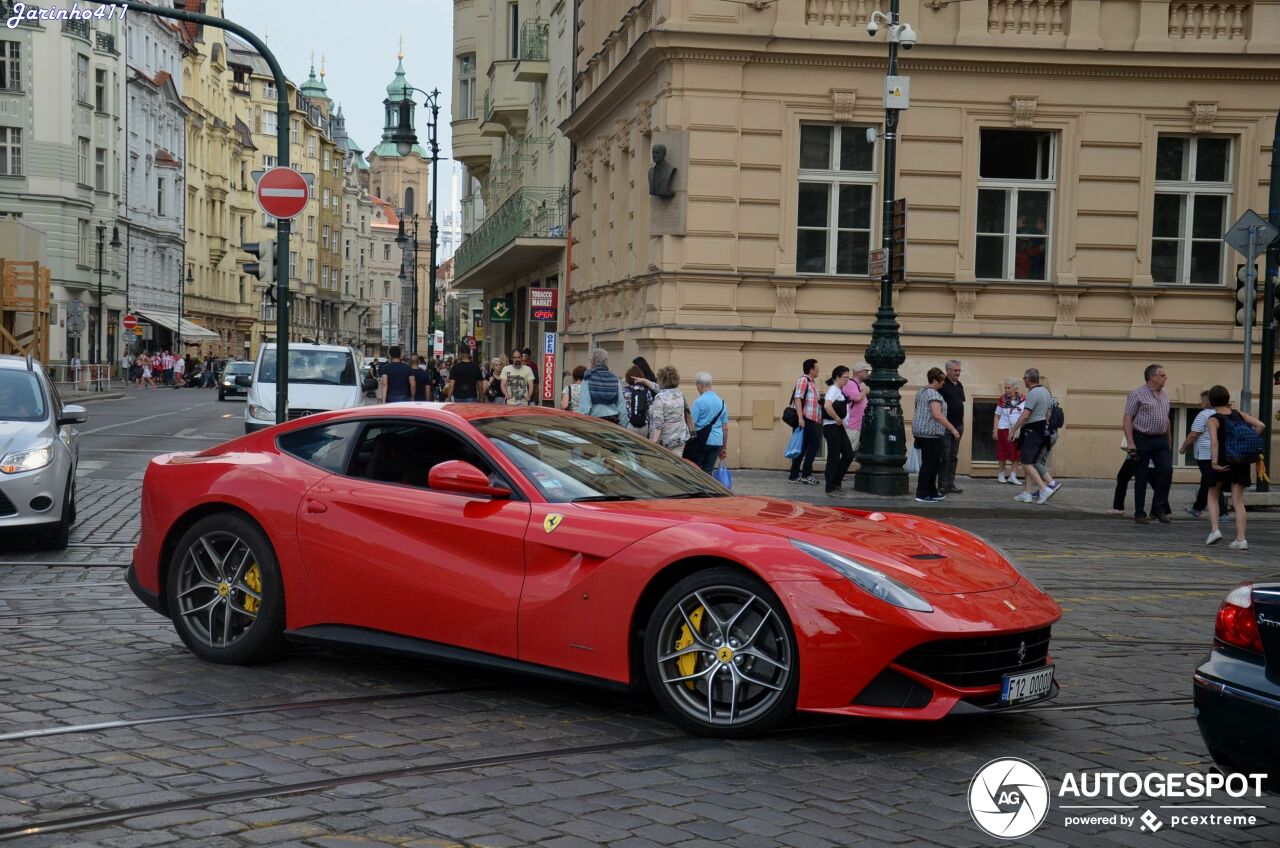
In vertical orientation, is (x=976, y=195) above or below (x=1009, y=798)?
above

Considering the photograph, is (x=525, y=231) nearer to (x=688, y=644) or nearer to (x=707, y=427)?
(x=707, y=427)

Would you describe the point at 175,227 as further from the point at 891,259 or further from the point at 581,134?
the point at 891,259

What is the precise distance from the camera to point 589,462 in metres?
6.99

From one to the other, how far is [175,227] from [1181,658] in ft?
283

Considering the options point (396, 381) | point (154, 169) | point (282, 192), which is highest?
point (154, 169)

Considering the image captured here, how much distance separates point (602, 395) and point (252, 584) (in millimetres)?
10087

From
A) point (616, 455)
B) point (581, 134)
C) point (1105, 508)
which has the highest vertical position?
point (581, 134)

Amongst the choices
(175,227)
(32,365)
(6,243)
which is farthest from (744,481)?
(175,227)

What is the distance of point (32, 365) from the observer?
12992 mm

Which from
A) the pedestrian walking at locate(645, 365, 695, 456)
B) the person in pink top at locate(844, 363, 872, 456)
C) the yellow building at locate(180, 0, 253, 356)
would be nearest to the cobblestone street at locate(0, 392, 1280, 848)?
the pedestrian walking at locate(645, 365, 695, 456)

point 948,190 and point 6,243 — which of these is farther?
point 6,243

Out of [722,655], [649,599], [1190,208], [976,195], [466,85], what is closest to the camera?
[722,655]

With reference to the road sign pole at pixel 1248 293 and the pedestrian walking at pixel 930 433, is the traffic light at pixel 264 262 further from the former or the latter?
the road sign pole at pixel 1248 293

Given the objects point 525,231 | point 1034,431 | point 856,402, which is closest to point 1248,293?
point 1034,431
